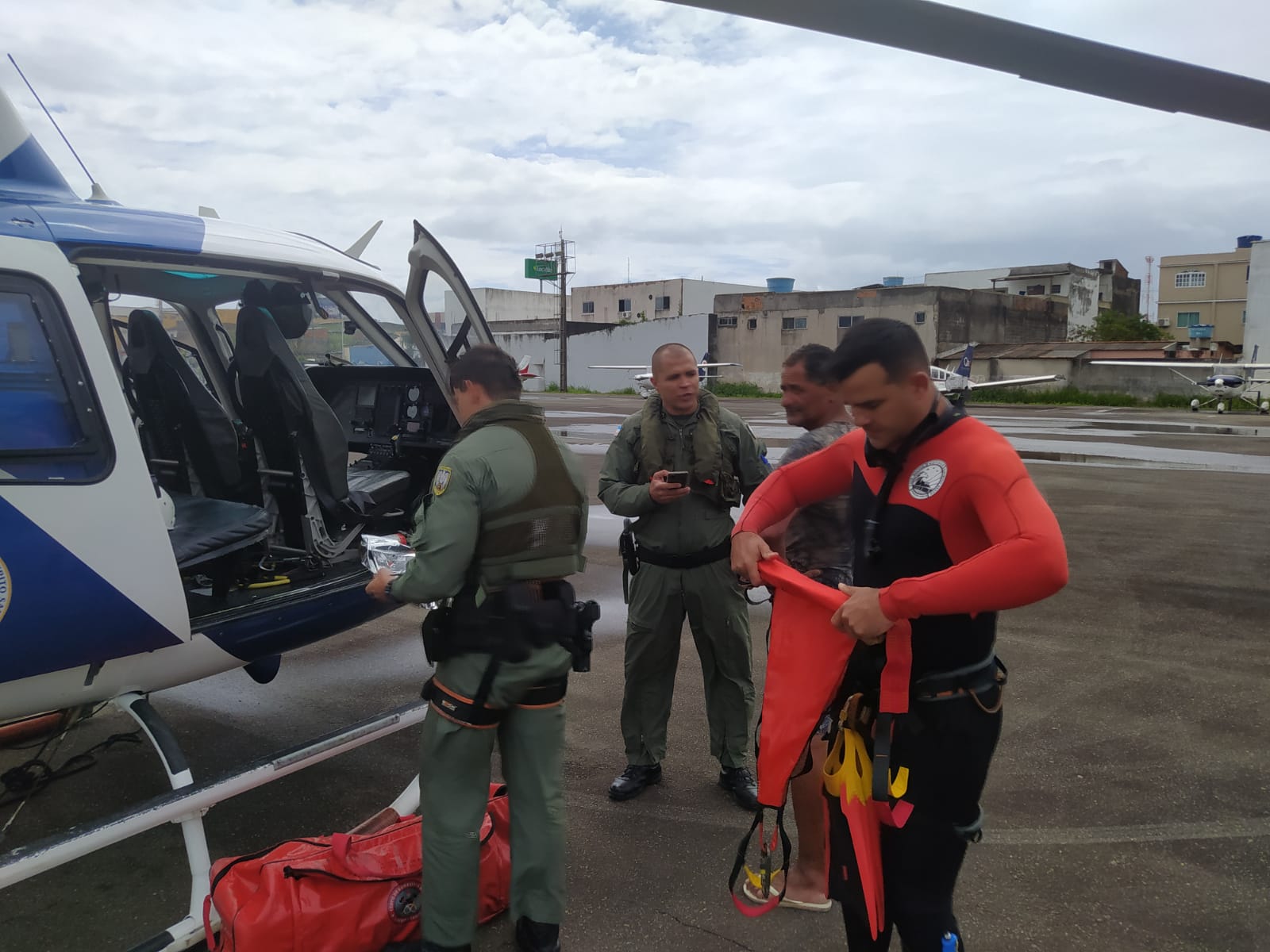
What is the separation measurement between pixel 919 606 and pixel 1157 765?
2940 millimetres

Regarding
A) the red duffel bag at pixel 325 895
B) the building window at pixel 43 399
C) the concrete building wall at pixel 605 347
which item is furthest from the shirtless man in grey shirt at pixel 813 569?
the concrete building wall at pixel 605 347

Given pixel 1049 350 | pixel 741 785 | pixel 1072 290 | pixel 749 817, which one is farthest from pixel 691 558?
pixel 1072 290

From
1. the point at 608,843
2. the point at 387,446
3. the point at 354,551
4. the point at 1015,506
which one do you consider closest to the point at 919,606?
the point at 1015,506

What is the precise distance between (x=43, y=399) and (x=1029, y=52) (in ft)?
9.31

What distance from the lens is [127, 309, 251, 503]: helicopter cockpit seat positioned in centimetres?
400

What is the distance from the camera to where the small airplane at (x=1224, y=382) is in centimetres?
3528

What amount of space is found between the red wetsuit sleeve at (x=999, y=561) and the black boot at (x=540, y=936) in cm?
153

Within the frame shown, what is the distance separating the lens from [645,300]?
68.5m

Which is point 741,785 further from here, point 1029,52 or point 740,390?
point 740,390

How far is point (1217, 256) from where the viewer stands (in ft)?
216

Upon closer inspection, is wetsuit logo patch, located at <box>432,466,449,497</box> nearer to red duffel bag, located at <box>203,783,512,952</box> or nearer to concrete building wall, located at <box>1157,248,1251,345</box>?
red duffel bag, located at <box>203,783,512,952</box>

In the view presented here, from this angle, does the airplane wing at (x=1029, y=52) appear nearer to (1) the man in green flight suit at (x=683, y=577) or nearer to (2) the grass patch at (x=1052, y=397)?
(1) the man in green flight suit at (x=683, y=577)

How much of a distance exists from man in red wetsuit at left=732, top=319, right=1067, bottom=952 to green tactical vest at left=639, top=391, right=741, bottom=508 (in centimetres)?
145

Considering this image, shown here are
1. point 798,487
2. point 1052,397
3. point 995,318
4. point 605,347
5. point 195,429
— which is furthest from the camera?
point 605,347
